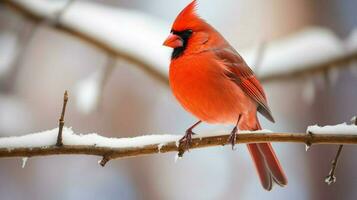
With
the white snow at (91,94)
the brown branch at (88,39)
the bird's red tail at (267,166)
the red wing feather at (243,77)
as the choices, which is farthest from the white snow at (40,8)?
the bird's red tail at (267,166)

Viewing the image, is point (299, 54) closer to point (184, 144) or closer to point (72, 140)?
point (184, 144)

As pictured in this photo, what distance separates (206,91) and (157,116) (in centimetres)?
293

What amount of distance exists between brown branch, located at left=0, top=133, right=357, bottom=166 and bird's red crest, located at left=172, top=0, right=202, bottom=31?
0.40 metres

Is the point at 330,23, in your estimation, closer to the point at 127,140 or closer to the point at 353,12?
the point at 353,12

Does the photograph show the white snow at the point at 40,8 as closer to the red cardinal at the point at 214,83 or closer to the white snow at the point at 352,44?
the red cardinal at the point at 214,83

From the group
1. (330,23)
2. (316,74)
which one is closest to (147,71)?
(316,74)

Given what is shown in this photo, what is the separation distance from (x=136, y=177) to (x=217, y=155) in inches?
26.0

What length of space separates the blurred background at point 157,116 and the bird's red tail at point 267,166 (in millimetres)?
1670

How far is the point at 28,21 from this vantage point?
2.93 m

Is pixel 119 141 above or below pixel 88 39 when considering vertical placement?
below

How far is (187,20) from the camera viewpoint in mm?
1771

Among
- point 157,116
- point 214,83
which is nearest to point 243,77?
point 214,83

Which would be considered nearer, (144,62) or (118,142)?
(118,142)

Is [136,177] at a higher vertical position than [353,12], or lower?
lower
